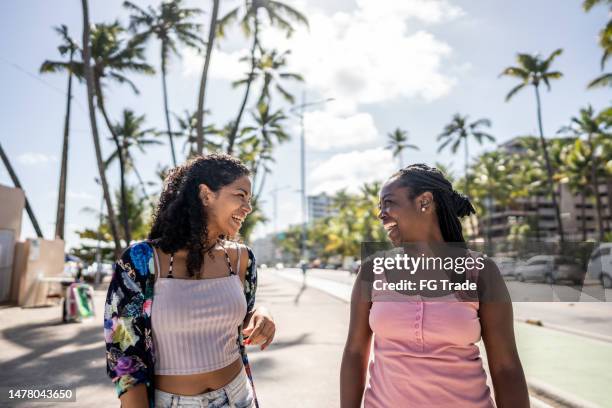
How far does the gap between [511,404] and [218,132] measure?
35091 mm

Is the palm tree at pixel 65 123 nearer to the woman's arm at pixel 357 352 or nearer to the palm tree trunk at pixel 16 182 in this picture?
the palm tree trunk at pixel 16 182

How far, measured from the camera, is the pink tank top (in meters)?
1.81

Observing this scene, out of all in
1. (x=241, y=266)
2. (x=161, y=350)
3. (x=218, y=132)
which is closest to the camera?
(x=161, y=350)

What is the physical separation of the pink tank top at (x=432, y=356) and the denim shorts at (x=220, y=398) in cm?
60

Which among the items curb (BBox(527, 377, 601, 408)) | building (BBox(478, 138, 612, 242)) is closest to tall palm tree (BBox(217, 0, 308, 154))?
curb (BBox(527, 377, 601, 408))

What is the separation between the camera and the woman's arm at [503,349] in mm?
1810

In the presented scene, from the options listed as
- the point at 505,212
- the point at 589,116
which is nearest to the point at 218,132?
the point at 589,116

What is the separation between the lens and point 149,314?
191cm

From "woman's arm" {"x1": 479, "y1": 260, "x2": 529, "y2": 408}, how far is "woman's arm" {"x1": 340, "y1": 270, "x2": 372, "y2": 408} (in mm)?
486

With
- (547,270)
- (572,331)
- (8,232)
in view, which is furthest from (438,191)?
(8,232)

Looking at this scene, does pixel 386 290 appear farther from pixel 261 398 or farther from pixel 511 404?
pixel 261 398

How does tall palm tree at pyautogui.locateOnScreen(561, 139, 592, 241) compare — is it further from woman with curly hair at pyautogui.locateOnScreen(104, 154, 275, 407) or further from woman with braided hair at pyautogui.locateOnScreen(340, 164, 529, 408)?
woman with curly hair at pyautogui.locateOnScreen(104, 154, 275, 407)

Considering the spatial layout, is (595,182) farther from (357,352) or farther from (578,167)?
(357,352)

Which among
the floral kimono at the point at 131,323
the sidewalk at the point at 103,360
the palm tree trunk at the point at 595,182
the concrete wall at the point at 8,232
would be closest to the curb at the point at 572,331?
the sidewalk at the point at 103,360
